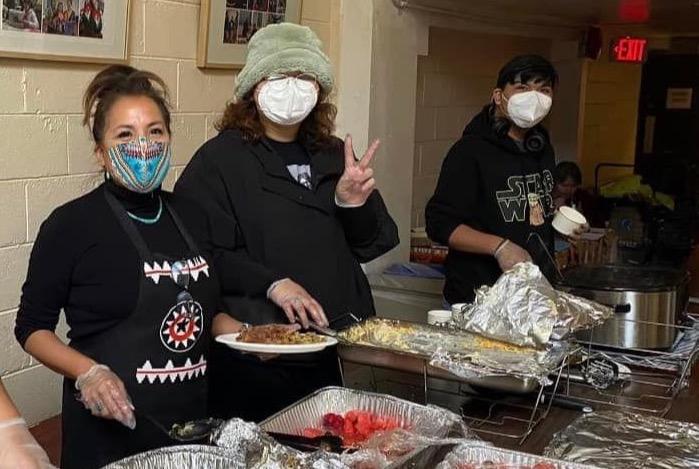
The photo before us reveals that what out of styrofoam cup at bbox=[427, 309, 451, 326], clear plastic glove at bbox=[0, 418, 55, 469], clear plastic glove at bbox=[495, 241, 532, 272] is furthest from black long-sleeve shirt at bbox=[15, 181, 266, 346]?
clear plastic glove at bbox=[495, 241, 532, 272]

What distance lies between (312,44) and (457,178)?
682mm

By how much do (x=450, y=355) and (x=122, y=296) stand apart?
62 cm

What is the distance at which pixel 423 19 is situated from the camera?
374cm

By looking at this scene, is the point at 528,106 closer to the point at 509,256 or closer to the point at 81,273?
the point at 509,256

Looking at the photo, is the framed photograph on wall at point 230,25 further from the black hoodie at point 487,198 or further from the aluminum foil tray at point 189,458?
the aluminum foil tray at point 189,458

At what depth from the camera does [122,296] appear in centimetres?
156

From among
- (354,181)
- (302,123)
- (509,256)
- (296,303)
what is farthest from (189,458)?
(509,256)

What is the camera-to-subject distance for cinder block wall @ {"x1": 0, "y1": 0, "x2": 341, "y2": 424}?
225 cm

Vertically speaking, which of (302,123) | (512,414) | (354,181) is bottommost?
(512,414)

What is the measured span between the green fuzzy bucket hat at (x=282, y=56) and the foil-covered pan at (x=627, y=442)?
0.96 metres

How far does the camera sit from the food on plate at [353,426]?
1495 mm

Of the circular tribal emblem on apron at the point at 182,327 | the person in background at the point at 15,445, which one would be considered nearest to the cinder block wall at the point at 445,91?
the circular tribal emblem on apron at the point at 182,327

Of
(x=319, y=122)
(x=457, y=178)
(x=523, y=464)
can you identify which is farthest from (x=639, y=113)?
(x=523, y=464)

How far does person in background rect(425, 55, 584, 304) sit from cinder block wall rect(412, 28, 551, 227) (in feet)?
5.91
